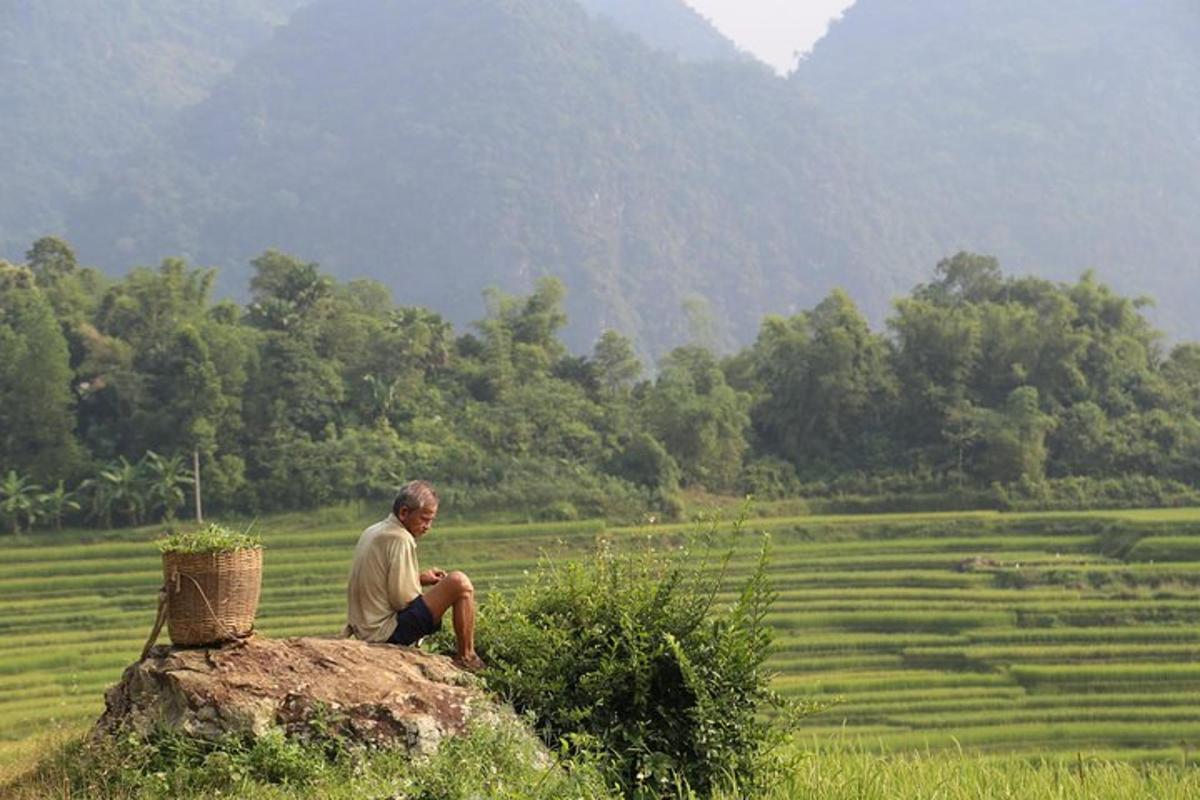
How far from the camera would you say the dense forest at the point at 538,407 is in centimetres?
3089

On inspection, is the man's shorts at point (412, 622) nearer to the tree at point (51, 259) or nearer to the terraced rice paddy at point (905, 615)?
the terraced rice paddy at point (905, 615)

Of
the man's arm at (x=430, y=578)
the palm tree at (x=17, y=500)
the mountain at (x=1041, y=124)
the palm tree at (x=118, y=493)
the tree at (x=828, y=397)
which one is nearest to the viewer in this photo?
the man's arm at (x=430, y=578)

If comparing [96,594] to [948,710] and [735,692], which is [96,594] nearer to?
[948,710]

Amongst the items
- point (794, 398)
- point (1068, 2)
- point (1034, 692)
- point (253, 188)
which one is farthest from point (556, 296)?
point (1068, 2)

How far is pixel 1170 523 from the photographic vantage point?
27.2 metres

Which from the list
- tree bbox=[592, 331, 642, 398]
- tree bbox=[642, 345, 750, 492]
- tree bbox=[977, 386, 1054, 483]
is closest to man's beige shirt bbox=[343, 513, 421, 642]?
tree bbox=[642, 345, 750, 492]

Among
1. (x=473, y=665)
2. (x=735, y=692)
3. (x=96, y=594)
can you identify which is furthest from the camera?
(x=96, y=594)

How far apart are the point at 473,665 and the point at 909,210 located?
348ft

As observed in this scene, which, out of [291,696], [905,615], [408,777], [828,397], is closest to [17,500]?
[905,615]

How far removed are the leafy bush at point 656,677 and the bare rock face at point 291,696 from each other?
0.91ft

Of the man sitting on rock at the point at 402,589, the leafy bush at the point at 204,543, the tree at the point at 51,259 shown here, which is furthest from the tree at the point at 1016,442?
the leafy bush at the point at 204,543

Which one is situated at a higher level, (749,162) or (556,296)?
(749,162)

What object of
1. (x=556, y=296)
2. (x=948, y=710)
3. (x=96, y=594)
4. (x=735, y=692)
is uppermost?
(x=556, y=296)

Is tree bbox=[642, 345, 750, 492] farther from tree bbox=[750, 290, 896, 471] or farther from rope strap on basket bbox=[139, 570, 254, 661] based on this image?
rope strap on basket bbox=[139, 570, 254, 661]
